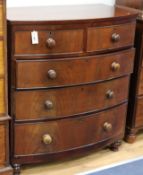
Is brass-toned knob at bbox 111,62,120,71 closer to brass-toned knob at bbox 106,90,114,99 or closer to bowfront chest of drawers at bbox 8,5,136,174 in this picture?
bowfront chest of drawers at bbox 8,5,136,174

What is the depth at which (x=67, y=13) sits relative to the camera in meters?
2.18

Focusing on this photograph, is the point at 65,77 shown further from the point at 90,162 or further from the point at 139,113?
the point at 139,113

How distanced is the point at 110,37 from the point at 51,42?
0.40m

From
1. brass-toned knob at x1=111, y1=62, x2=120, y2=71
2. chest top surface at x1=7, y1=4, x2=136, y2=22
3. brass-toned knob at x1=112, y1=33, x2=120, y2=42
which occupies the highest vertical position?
chest top surface at x1=7, y1=4, x2=136, y2=22

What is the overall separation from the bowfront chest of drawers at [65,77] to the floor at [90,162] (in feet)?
0.35

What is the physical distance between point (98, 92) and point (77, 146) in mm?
361

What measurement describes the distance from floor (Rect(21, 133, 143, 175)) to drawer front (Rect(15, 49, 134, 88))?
574mm

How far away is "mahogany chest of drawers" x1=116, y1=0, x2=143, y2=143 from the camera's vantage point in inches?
95.0

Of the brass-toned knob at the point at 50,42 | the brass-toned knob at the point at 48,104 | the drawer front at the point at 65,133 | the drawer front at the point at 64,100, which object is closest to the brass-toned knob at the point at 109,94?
the drawer front at the point at 64,100

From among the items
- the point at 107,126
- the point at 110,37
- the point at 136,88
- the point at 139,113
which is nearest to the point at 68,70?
the point at 110,37

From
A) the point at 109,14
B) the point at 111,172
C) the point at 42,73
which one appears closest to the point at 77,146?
the point at 111,172

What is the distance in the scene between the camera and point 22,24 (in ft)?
6.11

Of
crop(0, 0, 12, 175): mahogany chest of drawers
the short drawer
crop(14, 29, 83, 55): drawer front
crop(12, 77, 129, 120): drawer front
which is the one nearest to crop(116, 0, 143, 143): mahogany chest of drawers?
the short drawer

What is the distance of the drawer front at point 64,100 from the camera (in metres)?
2.03
